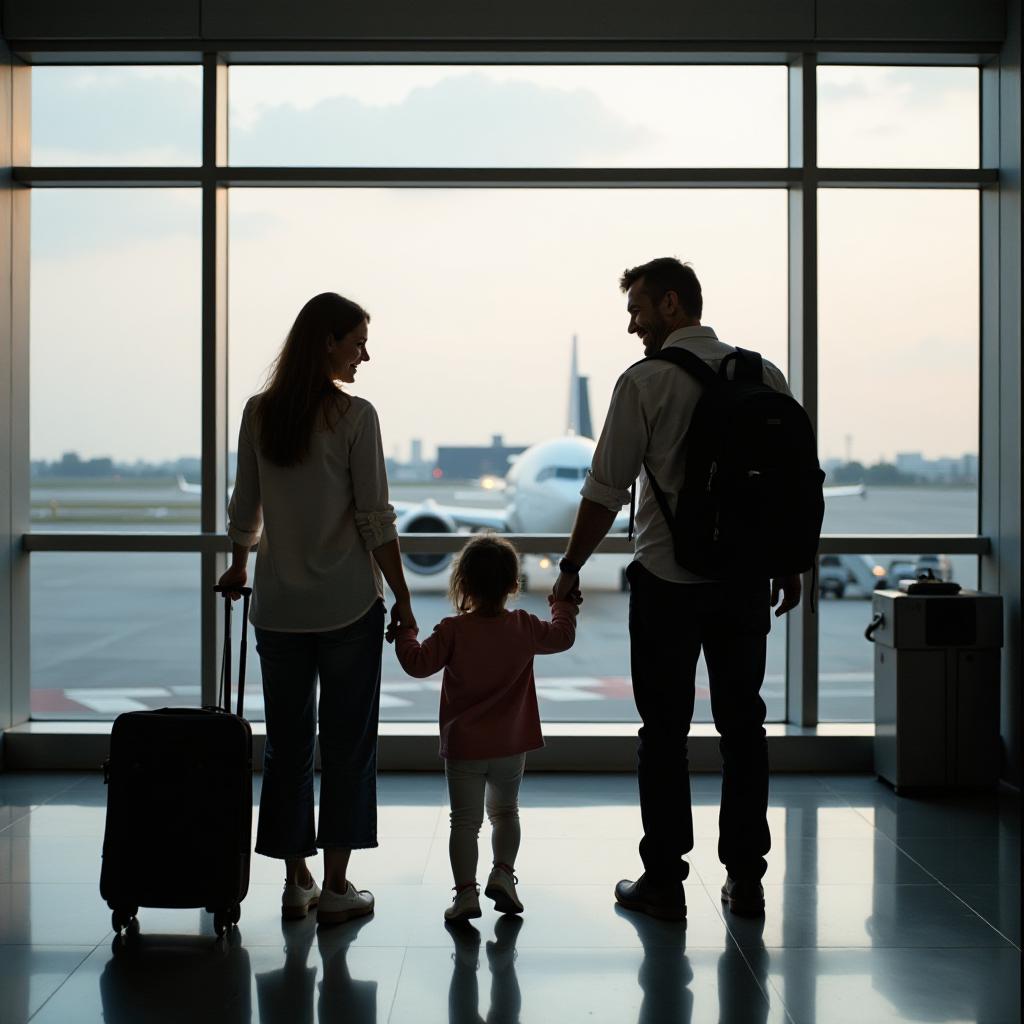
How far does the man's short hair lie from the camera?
301 cm

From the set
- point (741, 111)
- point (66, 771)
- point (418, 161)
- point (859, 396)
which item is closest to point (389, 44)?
point (418, 161)

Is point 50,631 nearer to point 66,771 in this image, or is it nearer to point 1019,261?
point 66,771

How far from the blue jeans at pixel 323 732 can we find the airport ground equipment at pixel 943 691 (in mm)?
2272

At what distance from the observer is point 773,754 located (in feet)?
15.2

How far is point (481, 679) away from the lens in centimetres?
284

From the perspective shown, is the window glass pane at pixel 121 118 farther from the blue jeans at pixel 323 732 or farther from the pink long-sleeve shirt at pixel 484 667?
the pink long-sleeve shirt at pixel 484 667

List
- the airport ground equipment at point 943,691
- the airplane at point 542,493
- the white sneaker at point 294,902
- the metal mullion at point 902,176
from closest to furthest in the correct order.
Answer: the white sneaker at point 294,902, the airport ground equipment at point 943,691, the metal mullion at point 902,176, the airplane at point 542,493

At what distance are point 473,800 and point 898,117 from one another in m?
3.81

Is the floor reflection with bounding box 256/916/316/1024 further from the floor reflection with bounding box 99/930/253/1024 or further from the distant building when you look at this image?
the distant building

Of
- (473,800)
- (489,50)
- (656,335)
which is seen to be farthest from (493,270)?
(473,800)

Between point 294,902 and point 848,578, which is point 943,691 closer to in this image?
point 294,902

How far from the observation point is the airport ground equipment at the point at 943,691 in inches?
169

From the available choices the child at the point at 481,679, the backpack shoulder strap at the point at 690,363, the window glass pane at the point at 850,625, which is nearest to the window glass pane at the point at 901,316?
the window glass pane at the point at 850,625

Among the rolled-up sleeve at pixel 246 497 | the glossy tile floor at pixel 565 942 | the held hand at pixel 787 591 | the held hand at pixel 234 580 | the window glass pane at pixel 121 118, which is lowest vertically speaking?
the glossy tile floor at pixel 565 942
